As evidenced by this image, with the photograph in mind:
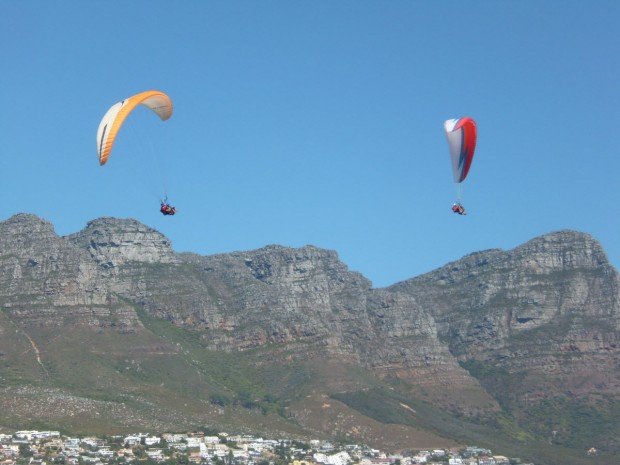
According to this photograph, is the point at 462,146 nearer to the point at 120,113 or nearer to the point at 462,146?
the point at 462,146

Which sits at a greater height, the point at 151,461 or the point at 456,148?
the point at 456,148

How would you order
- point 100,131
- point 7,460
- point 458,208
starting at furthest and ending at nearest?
point 7,460, point 458,208, point 100,131

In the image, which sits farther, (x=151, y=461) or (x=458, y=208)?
(x=151, y=461)

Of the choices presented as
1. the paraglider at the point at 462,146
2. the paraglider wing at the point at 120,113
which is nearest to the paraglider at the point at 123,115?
the paraglider wing at the point at 120,113

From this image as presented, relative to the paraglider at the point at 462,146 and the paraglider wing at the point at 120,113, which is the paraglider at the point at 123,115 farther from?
the paraglider at the point at 462,146

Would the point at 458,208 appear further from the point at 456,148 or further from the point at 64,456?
the point at 64,456

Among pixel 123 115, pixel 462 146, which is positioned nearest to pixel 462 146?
pixel 462 146

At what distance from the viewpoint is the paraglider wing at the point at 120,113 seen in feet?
433

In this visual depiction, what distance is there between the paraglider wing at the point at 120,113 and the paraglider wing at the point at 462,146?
2763cm

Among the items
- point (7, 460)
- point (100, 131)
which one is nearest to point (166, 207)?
point (100, 131)

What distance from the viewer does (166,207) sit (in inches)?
5418

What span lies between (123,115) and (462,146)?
110ft

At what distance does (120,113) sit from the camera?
134250 millimetres

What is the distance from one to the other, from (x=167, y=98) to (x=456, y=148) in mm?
28354
